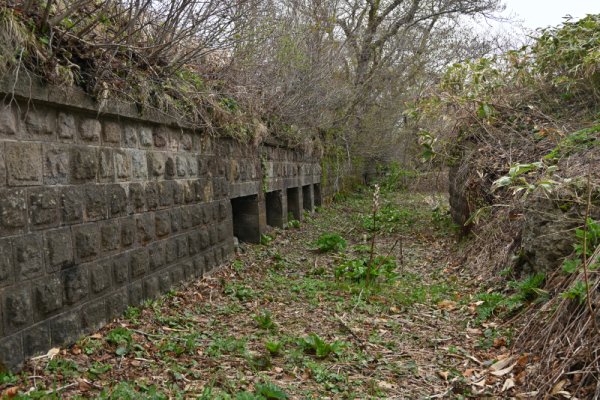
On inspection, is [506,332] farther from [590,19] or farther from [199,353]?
[590,19]

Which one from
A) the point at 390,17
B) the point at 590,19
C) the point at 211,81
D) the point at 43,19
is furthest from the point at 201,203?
the point at 390,17

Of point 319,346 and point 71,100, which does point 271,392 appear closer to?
point 319,346

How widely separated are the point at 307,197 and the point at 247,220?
4788 millimetres

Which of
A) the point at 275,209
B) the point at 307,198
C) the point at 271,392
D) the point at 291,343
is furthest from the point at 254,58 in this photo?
the point at 307,198

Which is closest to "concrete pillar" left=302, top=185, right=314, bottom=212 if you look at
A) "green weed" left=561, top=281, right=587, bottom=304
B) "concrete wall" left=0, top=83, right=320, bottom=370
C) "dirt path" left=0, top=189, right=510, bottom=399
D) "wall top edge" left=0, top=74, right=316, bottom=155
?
"dirt path" left=0, top=189, right=510, bottom=399

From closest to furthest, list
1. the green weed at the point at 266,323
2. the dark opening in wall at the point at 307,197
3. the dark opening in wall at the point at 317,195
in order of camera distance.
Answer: the green weed at the point at 266,323
the dark opening in wall at the point at 307,197
the dark opening in wall at the point at 317,195

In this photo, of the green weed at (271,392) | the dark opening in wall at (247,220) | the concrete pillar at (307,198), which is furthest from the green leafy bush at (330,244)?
the concrete pillar at (307,198)

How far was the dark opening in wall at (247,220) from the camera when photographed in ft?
24.8

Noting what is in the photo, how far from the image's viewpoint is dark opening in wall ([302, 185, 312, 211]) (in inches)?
476

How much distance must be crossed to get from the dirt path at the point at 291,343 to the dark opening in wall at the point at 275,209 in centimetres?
303

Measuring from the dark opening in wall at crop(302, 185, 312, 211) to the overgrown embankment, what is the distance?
4.48 m

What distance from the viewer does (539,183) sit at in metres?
3.64

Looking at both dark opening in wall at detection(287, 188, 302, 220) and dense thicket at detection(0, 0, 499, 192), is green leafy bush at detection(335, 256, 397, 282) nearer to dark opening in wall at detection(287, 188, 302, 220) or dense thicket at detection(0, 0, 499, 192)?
dense thicket at detection(0, 0, 499, 192)

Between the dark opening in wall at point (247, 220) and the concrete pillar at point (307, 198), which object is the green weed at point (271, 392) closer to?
the dark opening in wall at point (247, 220)
